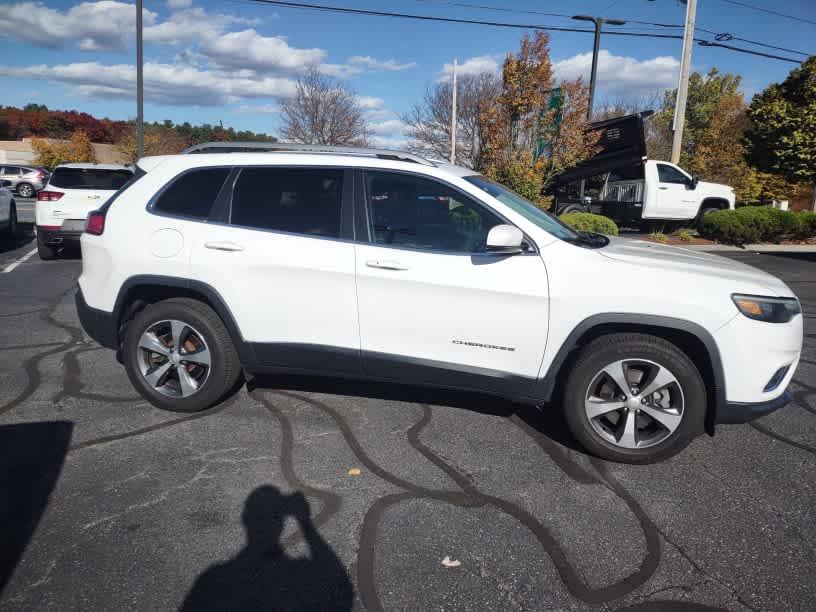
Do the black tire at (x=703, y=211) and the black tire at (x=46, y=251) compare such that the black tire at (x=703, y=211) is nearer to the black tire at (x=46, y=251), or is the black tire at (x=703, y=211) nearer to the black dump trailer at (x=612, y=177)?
the black dump trailer at (x=612, y=177)

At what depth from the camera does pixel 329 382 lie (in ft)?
15.3

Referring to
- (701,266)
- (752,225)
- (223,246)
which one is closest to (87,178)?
(223,246)

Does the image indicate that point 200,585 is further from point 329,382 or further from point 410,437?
point 329,382

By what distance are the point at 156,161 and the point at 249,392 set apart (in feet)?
6.14

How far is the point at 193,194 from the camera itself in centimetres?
396

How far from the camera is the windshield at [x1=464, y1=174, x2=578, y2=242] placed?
367cm

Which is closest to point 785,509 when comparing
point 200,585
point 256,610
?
point 256,610

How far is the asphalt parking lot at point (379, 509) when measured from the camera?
233 centimetres

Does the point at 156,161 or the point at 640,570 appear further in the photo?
the point at 156,161

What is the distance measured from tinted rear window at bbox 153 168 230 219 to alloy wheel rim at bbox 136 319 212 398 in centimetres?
77

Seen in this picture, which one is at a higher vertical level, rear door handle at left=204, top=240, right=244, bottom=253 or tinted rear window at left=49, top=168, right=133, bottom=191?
tinted rear window at left=49, top=168, right=133, bottom=191

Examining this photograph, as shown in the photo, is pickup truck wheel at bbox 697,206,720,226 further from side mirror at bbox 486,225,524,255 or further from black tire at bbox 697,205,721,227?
side mirror at bbox 486,225,524,255

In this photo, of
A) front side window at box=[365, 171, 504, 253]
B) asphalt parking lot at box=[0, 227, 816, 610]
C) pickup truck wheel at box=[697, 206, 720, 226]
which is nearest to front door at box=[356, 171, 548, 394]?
front side window at box=[365, 171, 504, 253]

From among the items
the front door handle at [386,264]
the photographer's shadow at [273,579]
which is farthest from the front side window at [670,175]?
the photographer's shadow at [273,579]
